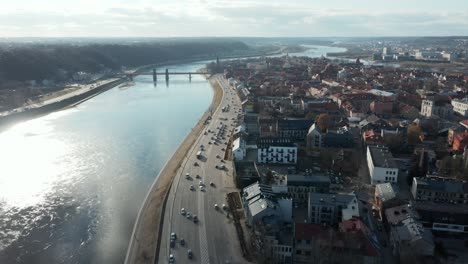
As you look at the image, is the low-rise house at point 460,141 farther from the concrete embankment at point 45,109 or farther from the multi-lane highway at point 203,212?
the concrete embankment at point 45,109

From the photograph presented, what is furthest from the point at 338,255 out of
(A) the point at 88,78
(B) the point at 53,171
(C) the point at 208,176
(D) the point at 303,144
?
(A) the point at 88,78

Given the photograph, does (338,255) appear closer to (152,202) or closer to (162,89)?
(152,202)

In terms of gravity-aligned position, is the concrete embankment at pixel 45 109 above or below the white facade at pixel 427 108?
below

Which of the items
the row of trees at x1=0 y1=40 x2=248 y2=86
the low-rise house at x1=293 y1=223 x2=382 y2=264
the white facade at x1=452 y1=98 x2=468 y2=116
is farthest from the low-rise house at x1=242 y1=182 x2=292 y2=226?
the row of trees at x1=0 y1=40 x2=248 y2=86

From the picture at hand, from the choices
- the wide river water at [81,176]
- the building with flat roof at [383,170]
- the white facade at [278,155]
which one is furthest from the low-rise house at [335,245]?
the white facade at [278,155]

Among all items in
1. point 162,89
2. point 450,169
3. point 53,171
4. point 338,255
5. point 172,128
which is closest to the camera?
point 338,255

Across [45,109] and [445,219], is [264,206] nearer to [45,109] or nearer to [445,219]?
[445,219]

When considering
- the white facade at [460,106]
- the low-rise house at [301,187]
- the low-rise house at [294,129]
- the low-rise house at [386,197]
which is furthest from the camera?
the white facade at [460,106]

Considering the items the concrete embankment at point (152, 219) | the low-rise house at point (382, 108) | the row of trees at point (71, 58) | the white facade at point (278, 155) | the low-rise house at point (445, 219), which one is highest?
the row of trees at point (71, 58)
